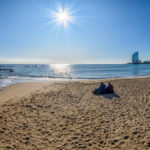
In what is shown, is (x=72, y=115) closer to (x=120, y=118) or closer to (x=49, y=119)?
(x=49, y=119)

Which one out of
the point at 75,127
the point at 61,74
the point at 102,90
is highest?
the point at 61,74

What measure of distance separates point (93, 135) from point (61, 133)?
4.27ft

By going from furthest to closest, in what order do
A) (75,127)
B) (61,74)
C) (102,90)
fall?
(61,74)
(102,90)
(75,127)

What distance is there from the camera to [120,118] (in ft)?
18.0

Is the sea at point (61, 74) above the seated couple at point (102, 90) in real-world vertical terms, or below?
above

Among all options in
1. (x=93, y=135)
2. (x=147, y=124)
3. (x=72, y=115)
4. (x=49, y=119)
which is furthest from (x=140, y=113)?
(x=49, y=119)

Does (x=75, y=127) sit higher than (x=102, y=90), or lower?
lower

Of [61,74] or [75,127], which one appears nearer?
[75,127]

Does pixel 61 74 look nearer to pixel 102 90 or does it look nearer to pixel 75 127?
pixel 102 90

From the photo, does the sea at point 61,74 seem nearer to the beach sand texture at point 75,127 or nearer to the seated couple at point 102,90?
the beach sand texture at point 75,127

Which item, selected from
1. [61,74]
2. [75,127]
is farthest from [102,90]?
[61,74]

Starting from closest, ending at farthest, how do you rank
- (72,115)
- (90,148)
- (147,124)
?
(90,148) < (147,124) < (72,115)

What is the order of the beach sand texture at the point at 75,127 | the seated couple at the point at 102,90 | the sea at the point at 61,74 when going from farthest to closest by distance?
1. the sea at the point at 61,74
2. the seated couple at the point at 102,90
3. the beach sand texture at the point at 75,127

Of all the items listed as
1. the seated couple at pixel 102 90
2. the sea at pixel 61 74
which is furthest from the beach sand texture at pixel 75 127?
the sea at pixel 61 74
